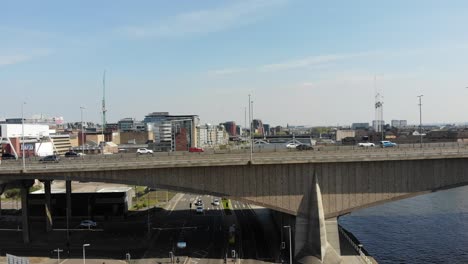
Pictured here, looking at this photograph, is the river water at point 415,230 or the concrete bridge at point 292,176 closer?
the concrete bridge at point 292,176

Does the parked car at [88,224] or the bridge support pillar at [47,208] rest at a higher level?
the bridge support pillar at [47,208]

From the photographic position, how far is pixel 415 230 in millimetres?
62656

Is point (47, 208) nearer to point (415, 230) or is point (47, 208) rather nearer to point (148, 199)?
point (148, 199)

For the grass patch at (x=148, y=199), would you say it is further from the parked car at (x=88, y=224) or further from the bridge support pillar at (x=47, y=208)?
the bridge support pillar at (x=47, y=208)

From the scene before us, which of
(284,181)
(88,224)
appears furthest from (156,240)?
(284,181)

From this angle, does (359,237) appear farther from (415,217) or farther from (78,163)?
(78,163)

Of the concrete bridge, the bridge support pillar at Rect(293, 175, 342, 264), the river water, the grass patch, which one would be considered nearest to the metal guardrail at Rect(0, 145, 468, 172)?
the concrete bridge

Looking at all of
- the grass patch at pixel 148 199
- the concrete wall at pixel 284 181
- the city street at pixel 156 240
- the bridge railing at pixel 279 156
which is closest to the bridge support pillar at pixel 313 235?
the concrete wall at pixel 284 181

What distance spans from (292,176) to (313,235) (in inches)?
276

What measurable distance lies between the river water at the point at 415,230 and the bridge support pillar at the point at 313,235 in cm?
926

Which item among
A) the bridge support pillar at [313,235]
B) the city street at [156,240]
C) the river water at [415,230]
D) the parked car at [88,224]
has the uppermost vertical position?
the bridge support pillar at [313,235]

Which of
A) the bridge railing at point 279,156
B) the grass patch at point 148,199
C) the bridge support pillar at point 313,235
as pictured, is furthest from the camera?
the grass patch at point 148,199

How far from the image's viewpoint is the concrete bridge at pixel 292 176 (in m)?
47.6

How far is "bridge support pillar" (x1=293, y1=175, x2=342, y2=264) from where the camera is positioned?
44.8m
